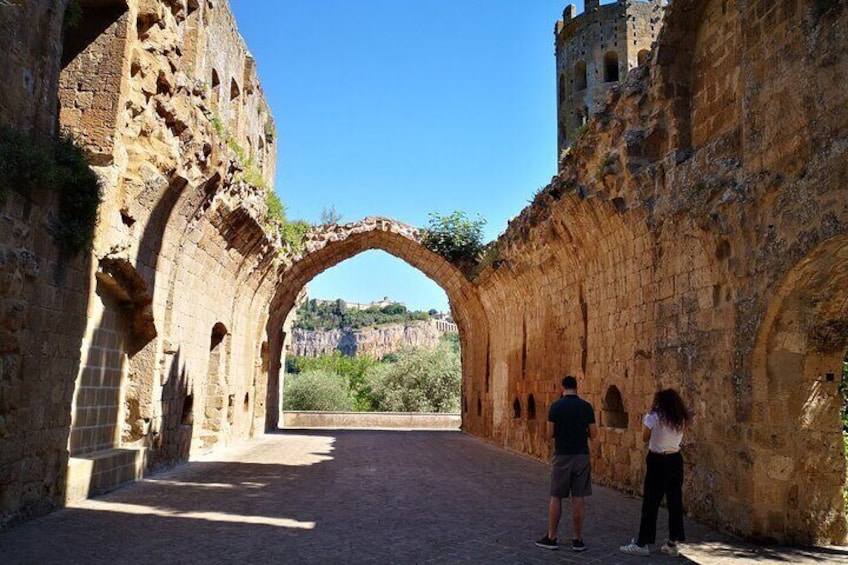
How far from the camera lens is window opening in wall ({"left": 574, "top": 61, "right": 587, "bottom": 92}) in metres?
38.5

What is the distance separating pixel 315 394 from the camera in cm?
4088

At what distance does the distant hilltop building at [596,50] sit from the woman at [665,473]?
3198 centimetres

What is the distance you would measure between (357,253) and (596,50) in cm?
2109

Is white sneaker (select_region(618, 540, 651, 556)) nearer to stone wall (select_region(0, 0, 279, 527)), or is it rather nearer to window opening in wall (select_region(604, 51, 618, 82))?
stone wall (select_region(0, 0, 279, 527))

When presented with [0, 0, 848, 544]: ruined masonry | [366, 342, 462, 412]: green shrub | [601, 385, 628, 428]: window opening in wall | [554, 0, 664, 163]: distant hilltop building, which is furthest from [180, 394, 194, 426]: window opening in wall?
[554, 0, 664, 163]: distant hilltop building

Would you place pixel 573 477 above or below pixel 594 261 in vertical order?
below

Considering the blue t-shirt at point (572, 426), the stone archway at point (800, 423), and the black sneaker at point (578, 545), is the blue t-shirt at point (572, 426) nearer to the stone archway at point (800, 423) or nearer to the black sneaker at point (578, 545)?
the black sneaker at point (578, 545)

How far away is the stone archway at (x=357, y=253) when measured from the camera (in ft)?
69.6

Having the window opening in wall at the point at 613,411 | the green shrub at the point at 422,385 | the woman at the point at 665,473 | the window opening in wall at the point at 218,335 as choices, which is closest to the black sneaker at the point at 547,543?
the woman at the point at 665,473

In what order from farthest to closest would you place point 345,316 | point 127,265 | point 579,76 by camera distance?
1. point 345,316
2. point 579,76
3. point 127,265

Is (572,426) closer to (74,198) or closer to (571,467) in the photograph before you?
(571,467)

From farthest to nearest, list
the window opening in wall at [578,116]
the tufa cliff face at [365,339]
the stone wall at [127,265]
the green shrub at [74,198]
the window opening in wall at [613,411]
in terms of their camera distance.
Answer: the tufa cliff face at [365,339]
the window opening in wall at [578,116]
the window opening in wall at [613,411]
the green shrub at [74,198]
the stone wall at [127,265]

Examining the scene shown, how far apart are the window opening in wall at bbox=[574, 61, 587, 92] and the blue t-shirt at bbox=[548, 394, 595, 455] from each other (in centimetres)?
3464

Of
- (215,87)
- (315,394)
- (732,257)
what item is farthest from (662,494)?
(315,394)
